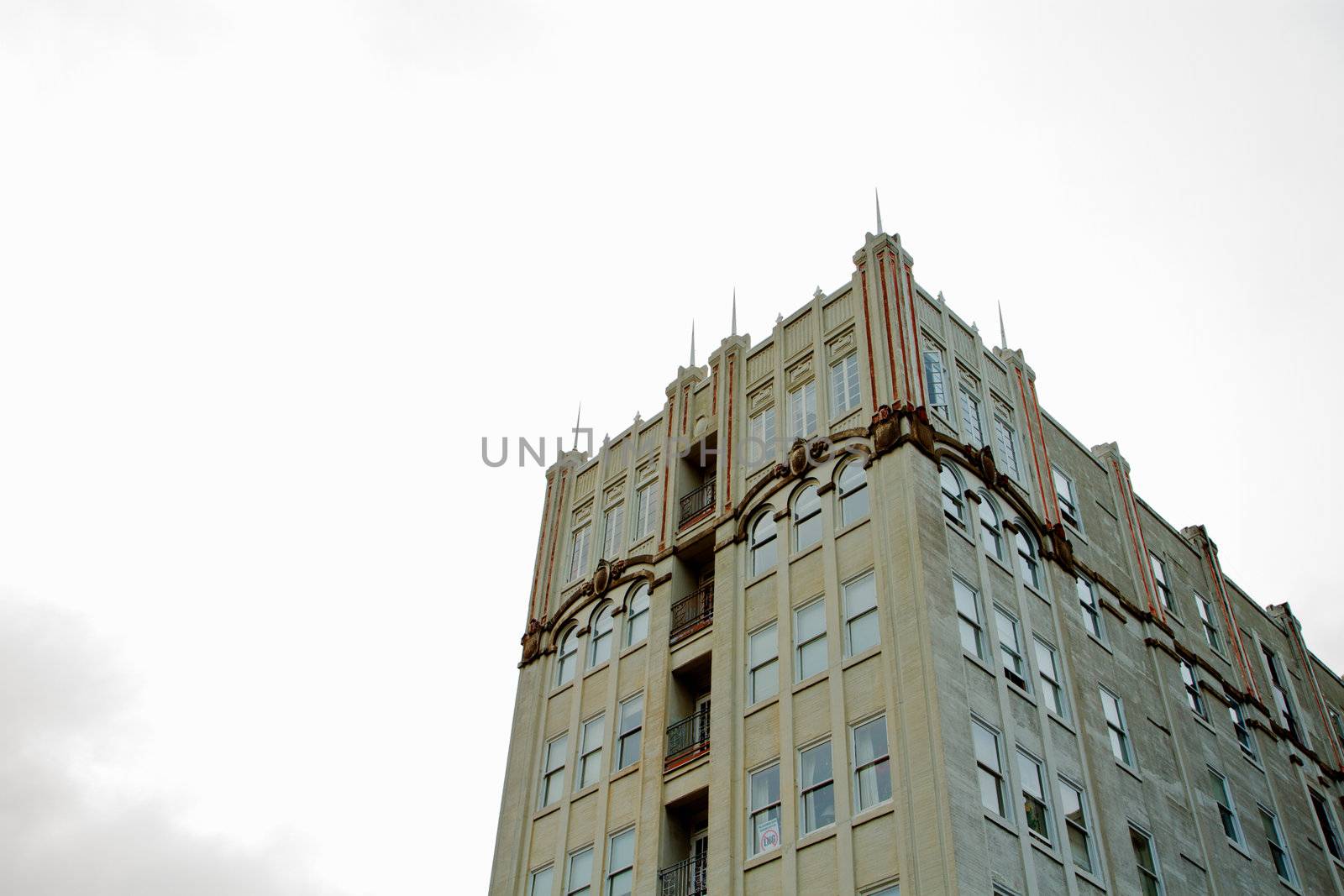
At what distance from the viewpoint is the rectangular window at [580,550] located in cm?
4303

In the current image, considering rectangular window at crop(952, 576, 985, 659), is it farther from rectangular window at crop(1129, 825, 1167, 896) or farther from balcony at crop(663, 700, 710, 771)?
balcony at crop(663, 700, 710, 771)

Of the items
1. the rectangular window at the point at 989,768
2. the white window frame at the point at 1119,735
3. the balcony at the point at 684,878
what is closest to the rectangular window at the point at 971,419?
the white window frame at the point at 1119,735

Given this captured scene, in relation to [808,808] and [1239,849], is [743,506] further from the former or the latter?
[1239,849]

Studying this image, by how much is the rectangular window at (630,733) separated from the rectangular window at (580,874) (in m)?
2.34

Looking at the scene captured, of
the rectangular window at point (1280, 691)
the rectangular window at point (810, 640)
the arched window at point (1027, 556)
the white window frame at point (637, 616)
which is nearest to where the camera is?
the rectangular window at point (810, 640)

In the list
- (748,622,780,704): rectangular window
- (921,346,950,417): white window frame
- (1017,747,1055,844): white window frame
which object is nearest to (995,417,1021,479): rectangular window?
(921,346,950,417): white window frame

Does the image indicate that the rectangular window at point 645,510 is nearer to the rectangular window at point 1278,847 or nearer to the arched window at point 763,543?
the arched window at point 763,543

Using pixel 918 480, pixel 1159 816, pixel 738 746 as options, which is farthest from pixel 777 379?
pixel 1159 816

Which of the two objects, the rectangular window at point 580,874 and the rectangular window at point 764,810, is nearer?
the rectangular window at point 764,810

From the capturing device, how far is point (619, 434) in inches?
1794

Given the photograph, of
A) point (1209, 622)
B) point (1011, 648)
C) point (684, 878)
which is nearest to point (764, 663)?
point (684, 878)

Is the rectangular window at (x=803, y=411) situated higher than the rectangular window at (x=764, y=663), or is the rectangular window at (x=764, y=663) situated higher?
the rectangular window at (x=803, y=411)

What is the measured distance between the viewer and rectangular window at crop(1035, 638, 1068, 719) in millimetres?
32750

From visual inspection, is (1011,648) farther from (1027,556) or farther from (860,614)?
(1027,556)
